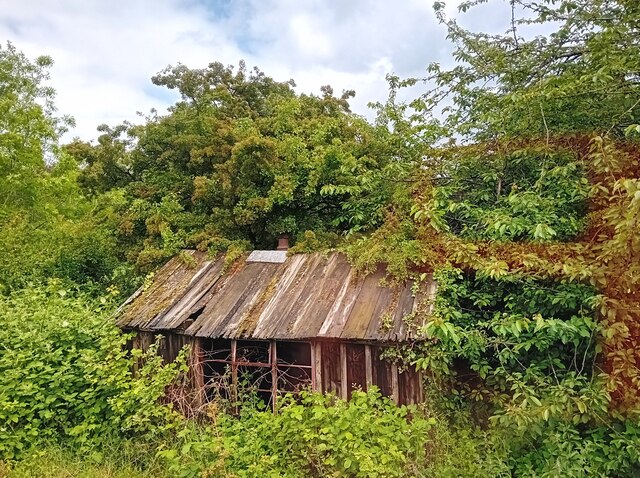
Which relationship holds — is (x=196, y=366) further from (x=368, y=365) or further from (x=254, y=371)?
(x=368, y=365)

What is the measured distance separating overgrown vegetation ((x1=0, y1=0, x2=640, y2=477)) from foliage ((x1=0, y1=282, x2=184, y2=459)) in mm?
33

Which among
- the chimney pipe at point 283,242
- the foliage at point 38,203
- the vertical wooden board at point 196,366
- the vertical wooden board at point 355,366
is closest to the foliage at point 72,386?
the vertical wooden board at point 196,366

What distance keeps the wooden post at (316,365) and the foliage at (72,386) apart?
186 cm

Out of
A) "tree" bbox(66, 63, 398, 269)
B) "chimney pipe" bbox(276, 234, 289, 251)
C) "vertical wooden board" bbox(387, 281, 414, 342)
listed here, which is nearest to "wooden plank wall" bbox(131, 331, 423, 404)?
"vertical wooden board" bbox(387, 281, 414, 342)

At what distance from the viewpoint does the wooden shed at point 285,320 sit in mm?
5898

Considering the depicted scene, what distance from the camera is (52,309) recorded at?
7.60m

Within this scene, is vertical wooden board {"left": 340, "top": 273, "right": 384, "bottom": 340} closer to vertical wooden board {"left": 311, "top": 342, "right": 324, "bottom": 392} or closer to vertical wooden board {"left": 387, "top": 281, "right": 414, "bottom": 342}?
vertical wooden board {"left": 387, "top": 281, "right": 414, "bottom": 342}

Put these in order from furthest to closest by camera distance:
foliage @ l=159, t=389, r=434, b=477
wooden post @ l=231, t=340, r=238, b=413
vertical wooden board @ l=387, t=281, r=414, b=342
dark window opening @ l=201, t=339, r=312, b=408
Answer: wooden post @ l=231, t=340, r=238, b=413
dark window opening @ l=201, t=339, r=312, b=408
vertical wooden board @ l=387, t=281, r=414, b=342
foliage @ l=159, t=389, r=434, b=477

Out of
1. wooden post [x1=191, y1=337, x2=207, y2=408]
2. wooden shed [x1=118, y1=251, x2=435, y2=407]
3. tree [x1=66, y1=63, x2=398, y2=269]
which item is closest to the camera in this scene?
wooden shed [x1=118, y1=251, x2=435, y2=407]

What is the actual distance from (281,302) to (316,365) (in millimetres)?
1119

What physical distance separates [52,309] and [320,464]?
558 centimetres

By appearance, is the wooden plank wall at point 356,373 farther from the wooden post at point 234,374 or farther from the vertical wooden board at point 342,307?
the vertical wooden board at point 342,307

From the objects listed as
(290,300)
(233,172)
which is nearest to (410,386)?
(290,300)

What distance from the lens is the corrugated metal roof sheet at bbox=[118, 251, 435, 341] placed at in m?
5.92
